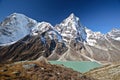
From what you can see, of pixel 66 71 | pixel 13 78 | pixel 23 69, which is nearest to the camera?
pixel 13 78

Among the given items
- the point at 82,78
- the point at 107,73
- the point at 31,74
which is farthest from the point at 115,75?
the point at 31,74

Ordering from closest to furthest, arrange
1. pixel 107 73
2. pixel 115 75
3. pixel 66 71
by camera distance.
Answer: pixel 66 71 → pixel 115 75 → pixel 107 73

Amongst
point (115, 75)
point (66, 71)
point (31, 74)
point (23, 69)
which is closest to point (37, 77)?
point (31, 74)

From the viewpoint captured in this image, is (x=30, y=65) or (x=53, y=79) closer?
(x=53, y=79)

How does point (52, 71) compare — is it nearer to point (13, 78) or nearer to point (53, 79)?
point (53, 79)

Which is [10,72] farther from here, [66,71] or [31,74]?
[66,71]

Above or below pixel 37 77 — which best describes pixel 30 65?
above

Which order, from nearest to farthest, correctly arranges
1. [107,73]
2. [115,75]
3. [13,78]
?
[13,78] → [115,75] → [107,73]

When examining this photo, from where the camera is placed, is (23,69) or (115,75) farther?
(115,75)

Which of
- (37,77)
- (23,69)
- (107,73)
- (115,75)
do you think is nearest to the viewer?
(37,77)
